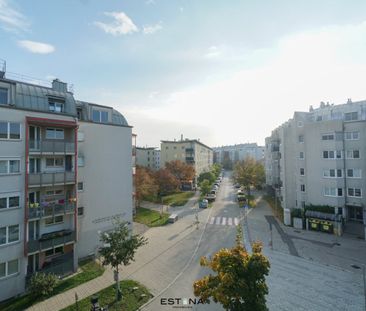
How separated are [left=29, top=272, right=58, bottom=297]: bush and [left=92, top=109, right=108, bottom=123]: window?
14.1m

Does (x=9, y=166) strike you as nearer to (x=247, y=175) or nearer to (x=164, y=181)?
(x=164, y=181)

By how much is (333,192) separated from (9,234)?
34.5 metres

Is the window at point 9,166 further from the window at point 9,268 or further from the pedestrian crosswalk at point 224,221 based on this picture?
the pedestrian crosswalk at point 224,221

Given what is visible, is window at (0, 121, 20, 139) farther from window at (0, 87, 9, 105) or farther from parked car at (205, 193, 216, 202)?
parked car at (205, 193, 216, 202)

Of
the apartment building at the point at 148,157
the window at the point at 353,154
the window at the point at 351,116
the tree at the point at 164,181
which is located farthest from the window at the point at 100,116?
the apartment building at the point at 148,157

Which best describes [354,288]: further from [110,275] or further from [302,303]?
[110,275]

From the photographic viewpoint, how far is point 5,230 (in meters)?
15.9

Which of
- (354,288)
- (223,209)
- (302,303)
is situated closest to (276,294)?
(302,303)

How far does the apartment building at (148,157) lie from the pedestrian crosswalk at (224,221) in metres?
57.6

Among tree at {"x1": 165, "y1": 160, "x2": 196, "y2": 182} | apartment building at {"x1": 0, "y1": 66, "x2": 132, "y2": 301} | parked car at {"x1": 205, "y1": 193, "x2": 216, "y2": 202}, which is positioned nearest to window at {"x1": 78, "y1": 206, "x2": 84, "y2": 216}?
apartment building at {"x1": 0, "y1": 66, "x2": 132, "y2": 301}

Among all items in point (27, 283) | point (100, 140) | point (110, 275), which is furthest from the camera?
point (100, 140)

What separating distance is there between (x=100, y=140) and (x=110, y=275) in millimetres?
12444

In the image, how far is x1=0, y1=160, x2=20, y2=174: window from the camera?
1602cm

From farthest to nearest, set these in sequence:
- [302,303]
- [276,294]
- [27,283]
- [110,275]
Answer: [110,275], [27,283], [276,294], [302,303]
